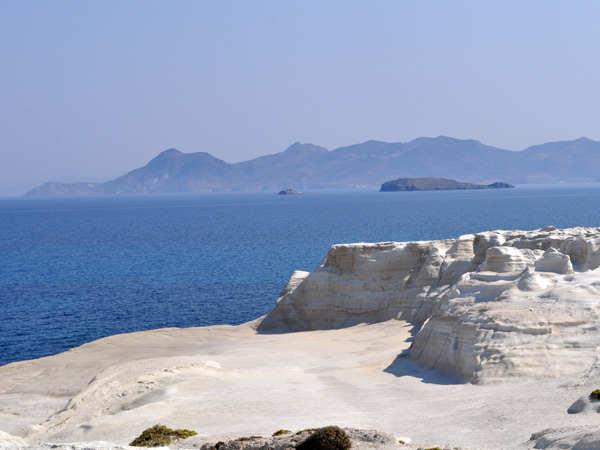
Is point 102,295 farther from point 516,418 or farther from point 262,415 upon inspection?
point 516,418

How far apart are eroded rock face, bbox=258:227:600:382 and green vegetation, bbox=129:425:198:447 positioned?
10.1m

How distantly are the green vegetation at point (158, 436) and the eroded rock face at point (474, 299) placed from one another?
399 inches

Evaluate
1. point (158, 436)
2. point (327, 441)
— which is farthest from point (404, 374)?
point (327, 441)

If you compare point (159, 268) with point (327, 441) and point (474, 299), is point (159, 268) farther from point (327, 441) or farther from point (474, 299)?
point (327, 441)

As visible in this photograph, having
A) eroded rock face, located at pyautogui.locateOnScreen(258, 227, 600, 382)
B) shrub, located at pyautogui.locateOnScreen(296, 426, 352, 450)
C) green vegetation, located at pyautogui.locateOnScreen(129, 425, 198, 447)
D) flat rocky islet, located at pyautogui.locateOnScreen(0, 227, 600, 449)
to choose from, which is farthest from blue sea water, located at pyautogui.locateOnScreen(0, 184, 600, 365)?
shrub, located at pyautogui.locateOnScreen(296, 426, 352, 450)

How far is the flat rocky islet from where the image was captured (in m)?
21.2

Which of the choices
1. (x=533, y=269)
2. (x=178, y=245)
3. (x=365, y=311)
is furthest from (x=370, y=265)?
(x=178, y=245)

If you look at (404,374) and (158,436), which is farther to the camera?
(404,374)

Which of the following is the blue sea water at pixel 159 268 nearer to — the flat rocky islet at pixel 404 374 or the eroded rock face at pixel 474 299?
the flat rocky islet at pixel 404 374

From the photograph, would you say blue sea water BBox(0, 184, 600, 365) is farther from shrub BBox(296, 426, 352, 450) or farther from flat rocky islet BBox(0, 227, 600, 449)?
shrub BBox(296, 426, 352, 450)

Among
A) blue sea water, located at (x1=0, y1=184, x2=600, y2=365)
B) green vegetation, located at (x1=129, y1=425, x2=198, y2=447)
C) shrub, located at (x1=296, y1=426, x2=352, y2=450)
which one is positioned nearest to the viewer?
shrub, located at (x1=296, y1=426, x2=352, y2=450)

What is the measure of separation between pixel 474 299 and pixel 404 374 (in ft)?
15.9

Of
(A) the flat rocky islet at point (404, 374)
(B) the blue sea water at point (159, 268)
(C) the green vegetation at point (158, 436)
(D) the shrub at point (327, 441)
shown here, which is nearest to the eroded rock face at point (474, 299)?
(A) the flat rocky islet at point (404, 374)

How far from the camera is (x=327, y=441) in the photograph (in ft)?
53.2
